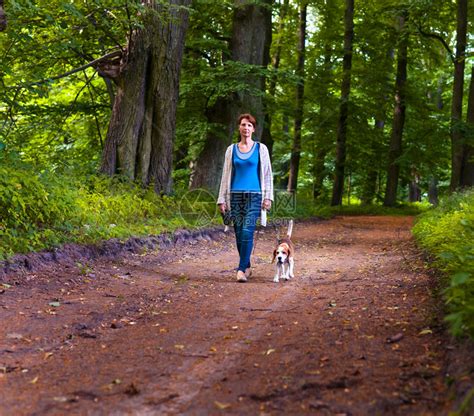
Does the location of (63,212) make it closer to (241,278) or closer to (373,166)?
(241,278)

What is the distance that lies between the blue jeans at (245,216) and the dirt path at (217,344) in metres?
0.41

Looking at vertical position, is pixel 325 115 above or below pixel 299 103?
below

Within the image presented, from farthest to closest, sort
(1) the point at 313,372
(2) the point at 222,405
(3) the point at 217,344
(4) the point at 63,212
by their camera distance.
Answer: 1. (4) the point at 63,212
2. (3) the point at 217,344
3. (1) the point at 313,372
4. (2) the point at 222,405

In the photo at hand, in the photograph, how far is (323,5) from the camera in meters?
25.7

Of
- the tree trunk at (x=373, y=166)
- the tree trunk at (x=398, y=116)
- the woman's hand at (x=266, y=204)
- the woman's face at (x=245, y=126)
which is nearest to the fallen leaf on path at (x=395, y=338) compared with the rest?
the woman's hand at (x=266, y=204)

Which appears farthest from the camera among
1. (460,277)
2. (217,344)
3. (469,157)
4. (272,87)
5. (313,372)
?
(272,87)

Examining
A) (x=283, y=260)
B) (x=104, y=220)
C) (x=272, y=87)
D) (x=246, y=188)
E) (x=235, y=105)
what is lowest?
(x=283, y=260)

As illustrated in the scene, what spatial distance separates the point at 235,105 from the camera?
17.3m

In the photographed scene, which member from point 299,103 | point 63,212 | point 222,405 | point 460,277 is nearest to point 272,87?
point 299,103

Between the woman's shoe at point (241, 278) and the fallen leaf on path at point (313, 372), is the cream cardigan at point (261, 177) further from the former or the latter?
the fallen leaf on path at point (313, 372)

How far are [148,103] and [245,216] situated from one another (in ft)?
19.6

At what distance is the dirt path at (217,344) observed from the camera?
3143mm

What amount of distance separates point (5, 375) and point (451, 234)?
6.22m

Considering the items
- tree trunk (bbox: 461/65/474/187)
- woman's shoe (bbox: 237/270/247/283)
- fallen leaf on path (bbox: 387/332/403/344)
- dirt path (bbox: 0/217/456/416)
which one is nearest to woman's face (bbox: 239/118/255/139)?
woman's shoe (bbox: 237/270/247/283)
